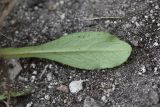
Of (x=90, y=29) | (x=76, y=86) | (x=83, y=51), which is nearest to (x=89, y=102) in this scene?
(x=76, y=86)

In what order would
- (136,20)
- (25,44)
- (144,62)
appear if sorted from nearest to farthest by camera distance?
(144,62)
(136,20)
(25,44)

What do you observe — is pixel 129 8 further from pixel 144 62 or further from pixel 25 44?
pixel 25 44

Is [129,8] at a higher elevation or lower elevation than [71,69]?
higher

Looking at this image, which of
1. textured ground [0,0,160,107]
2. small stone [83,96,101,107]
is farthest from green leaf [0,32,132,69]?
small stone [83,96,101,107]

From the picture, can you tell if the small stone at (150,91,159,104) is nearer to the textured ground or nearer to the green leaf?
the textured ground

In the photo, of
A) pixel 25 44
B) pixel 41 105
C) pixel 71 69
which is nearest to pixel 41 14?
pixel 25 44

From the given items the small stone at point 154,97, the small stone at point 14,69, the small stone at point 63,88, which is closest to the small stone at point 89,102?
the small stone at point 63,88
